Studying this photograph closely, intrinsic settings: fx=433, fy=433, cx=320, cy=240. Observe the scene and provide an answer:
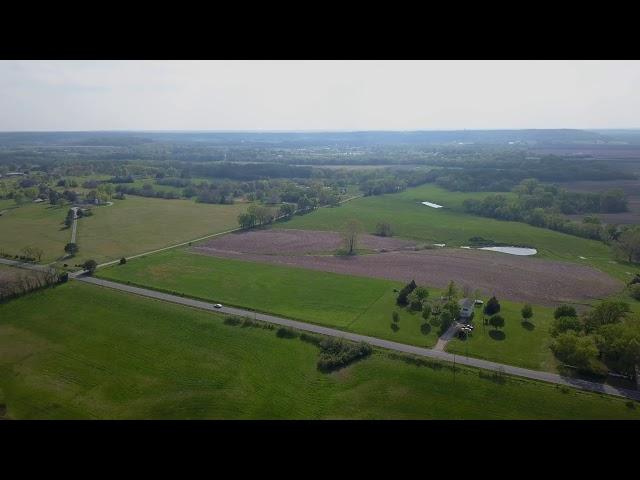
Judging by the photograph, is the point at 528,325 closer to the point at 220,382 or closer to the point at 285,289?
the point at 285,289

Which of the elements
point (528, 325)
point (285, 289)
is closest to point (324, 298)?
point (285, 289)

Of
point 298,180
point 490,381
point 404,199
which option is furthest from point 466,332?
point 298,180

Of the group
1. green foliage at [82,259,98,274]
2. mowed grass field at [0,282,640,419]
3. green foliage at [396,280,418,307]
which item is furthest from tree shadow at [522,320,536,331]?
green foliage at [82,259,98,274]

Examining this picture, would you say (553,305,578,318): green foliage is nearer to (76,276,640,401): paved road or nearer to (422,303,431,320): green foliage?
(76,276,640,401): paved road

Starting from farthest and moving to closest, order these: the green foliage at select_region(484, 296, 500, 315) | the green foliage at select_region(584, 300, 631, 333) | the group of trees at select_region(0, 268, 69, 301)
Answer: the group of trees at select_region(0, 268, 69, 301) → the green foliage at select_region(484, 296, 500, 315) → the green foliage at select_region(584, 300, 631, 333)

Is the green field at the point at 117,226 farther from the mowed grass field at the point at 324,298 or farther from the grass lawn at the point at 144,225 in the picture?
the mowed grass field at the point at 324,298

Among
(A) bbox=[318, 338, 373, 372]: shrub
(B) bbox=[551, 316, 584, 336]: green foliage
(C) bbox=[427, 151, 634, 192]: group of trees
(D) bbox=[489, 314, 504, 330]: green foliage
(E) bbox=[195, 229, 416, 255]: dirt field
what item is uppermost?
(C) bbox=[427, 151, 634, 192]: group of trees
